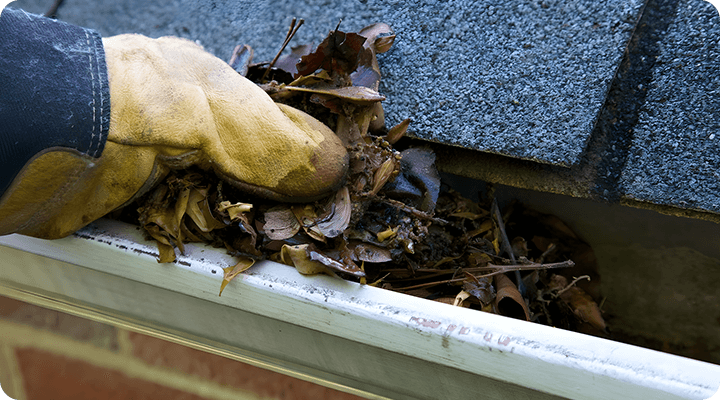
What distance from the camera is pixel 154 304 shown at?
2.74ft

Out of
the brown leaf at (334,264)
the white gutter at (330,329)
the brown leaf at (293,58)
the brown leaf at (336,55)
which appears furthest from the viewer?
the brown leaf at (293,58)

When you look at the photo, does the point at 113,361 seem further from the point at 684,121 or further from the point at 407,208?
the point at 684,121

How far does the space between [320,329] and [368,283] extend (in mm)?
113

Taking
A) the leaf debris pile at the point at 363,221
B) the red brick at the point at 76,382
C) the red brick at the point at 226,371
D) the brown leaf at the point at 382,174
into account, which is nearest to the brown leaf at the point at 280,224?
the leaf debris pile at the point at 363,221

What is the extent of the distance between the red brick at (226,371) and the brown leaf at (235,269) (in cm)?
18

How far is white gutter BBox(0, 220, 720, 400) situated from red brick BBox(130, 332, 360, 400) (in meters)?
0.02

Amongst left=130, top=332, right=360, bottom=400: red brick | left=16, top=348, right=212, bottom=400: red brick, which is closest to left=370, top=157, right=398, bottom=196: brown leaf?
left=130, top=332, right=360, bottom=400: red brick

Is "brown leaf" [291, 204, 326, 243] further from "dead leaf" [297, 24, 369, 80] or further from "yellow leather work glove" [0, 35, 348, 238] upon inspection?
"dead leaf" [297, 24, 369, 80]

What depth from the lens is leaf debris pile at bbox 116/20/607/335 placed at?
0.73 m

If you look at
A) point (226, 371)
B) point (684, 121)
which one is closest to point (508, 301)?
→ point (684, 121)

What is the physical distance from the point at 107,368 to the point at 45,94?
1.91 ft

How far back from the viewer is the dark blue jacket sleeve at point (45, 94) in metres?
0.60

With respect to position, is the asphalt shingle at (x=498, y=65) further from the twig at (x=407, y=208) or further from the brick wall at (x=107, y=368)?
the brick wall at (x=107, y=368)

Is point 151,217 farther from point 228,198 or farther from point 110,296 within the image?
point 110,296
